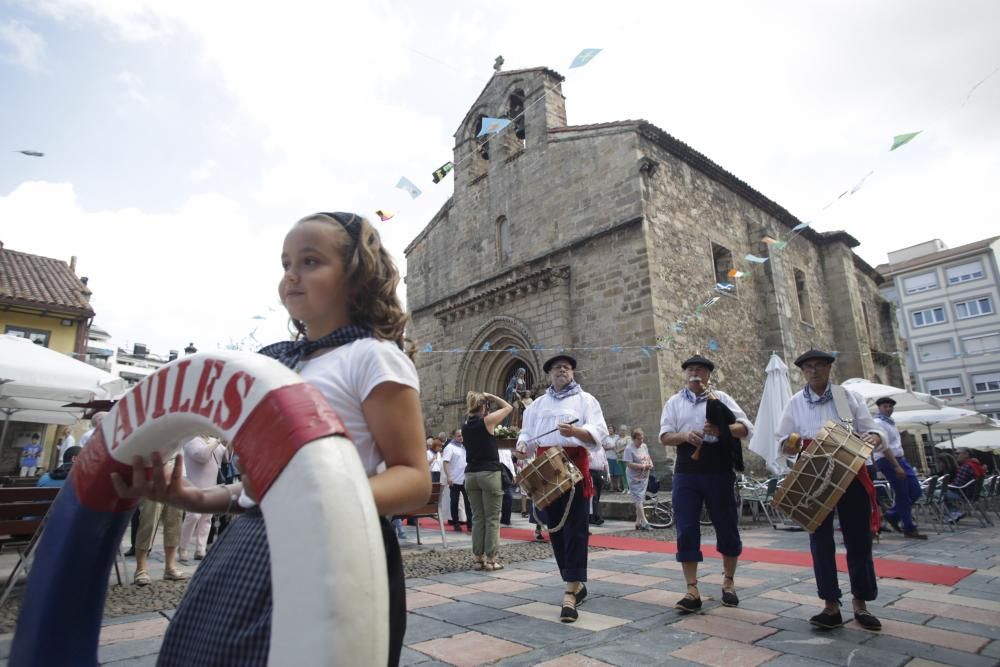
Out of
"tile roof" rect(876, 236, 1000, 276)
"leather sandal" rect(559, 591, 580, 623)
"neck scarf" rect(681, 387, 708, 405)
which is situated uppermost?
"tile roof" rect(876, 236, 1000, 276)

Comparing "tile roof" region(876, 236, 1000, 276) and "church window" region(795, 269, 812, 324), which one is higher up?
"tile roof" region(876, 236, 1000, 276)

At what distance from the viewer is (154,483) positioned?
1319 millimetres

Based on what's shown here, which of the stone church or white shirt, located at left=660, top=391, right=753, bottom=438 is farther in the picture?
the stone church

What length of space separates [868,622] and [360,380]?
347 centimetres

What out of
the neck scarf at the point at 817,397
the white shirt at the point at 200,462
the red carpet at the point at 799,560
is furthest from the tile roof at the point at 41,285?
the neck scarf at the point at 817,397

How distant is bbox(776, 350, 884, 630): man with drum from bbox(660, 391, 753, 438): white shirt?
345 mm

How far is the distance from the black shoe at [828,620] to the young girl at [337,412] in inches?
115

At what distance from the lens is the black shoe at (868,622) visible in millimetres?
3107

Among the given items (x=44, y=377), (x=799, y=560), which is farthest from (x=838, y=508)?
(x=44, y=377)

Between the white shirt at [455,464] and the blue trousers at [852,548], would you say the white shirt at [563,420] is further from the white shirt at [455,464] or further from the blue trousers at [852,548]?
the white shirt at [455,464]

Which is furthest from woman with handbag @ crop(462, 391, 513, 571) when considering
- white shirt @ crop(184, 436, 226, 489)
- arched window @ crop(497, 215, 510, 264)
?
arched window @ crop(497, 215, 510, 264)

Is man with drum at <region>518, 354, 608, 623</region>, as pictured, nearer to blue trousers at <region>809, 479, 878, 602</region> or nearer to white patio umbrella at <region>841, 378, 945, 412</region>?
blue trousers at <region>809, 479, 878, 602</region>

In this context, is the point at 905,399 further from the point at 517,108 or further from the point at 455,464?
the point at 517,108

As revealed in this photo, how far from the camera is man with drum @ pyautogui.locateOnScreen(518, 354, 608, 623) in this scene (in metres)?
3.67
